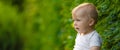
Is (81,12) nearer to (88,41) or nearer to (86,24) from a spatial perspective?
(86,24)

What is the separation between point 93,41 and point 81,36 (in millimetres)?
204

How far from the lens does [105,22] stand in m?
6.80

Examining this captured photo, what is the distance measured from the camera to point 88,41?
5.65 meters

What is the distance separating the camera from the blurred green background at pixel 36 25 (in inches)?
308

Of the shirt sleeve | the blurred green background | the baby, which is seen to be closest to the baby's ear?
the baby

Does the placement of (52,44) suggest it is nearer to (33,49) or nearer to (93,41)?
(33,49)

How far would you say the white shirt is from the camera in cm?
557

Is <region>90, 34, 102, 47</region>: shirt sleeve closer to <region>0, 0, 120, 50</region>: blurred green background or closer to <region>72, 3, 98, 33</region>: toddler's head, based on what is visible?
<region>72, 3, 98, 33</region>: toddler's head

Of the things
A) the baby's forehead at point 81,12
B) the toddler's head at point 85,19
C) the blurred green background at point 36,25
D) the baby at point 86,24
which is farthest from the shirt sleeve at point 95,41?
the blurred green background at point 36,25

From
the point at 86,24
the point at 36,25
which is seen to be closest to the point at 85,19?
the point at 86,24

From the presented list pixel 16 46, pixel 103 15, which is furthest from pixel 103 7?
pixel 16 46

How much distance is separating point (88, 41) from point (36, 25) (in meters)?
2.63

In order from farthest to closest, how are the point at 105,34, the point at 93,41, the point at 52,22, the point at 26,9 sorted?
the point at 52,22
the point at 26,9
the point at 105,34
the point at 93,41

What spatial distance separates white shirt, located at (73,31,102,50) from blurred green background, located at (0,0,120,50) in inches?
57.4
